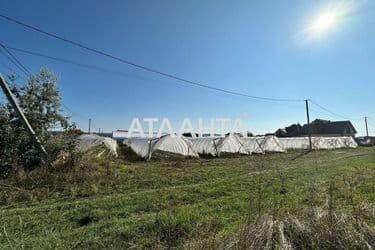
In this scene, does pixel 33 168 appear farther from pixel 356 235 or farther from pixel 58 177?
pixel 356 235

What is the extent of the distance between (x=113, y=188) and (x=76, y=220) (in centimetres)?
338

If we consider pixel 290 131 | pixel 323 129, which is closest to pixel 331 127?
pixel 323 129

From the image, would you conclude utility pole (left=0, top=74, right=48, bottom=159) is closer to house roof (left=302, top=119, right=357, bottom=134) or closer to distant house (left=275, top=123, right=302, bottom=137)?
distant house (left=275, top=123, right=302, bottom=137)

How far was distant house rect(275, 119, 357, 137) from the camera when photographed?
63206 mm

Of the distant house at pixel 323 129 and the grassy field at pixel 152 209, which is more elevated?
the distant house at pixel 323 129

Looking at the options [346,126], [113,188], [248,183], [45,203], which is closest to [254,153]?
[248,183]

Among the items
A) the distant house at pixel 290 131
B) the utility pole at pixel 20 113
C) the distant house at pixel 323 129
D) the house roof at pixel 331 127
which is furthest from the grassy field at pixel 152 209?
the distant house at pixel 290 131

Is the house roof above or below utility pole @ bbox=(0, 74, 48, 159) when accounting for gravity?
above

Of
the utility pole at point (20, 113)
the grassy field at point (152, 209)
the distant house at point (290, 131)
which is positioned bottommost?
the grassy field at point (152, 209)

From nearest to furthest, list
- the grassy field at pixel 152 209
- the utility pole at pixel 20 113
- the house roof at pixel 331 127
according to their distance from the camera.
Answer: the grassy field at pixel 152 209
the utility pole at pixel 20 113
the house roof at pixel 331 127

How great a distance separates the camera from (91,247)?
160 inches

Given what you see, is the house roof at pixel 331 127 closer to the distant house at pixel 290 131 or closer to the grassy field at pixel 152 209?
the distant house at pixel 290 131

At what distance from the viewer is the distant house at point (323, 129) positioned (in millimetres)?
63206

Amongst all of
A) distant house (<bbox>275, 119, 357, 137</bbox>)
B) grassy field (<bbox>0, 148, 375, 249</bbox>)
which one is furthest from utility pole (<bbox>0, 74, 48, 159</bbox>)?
distant house (<bbox>275, 119, 357, 137</bbox>)
